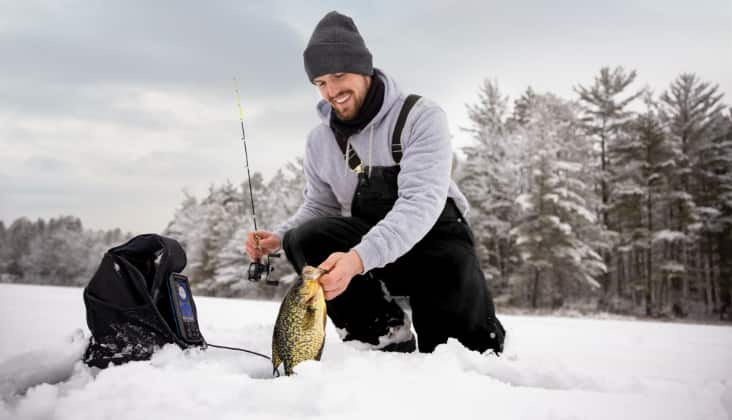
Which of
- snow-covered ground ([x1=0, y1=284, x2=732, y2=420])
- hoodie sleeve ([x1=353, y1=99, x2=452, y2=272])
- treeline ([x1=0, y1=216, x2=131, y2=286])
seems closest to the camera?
snow-covered ground ([x1=0, y1=284, x2=732, y2=420])

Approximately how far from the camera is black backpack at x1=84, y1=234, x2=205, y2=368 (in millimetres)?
2045

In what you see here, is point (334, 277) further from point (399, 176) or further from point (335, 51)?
point (335, 51)

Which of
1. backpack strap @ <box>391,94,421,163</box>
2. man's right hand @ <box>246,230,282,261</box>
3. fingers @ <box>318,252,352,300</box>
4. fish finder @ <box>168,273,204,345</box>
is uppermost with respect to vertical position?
backpack strap @ <box>391,94,421,163</box>

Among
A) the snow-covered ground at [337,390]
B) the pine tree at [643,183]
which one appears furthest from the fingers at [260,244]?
the pine tree at [643,183]

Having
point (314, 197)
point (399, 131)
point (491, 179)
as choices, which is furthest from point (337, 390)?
point (491, 179)

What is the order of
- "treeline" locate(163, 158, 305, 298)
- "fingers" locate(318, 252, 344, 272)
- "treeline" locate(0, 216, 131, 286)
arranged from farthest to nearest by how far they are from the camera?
"treeline" locate(0, 216, 131, 286) < "treeline" locate(163, 158, 305, 298) < "fingers" locate(318, 252, 344, 272)

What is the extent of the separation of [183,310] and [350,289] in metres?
1.06

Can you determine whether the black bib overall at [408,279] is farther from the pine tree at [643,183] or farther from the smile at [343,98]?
the pine tree at [643,183]

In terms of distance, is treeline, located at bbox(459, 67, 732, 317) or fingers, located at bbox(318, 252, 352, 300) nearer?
fingers, located at bbox(318, 252, 352, 300)

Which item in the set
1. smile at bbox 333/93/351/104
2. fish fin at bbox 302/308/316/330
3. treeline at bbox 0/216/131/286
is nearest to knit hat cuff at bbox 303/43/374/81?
smile at bbox 333/93/351/104

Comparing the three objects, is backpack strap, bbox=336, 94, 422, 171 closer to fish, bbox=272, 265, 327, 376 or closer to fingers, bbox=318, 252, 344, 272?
fingers, bbox=318, 252, 344, 272

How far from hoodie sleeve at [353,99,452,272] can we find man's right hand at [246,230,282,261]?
891 millimetres

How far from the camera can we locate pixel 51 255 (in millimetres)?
34469

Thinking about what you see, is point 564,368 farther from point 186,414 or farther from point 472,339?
point 186,414
